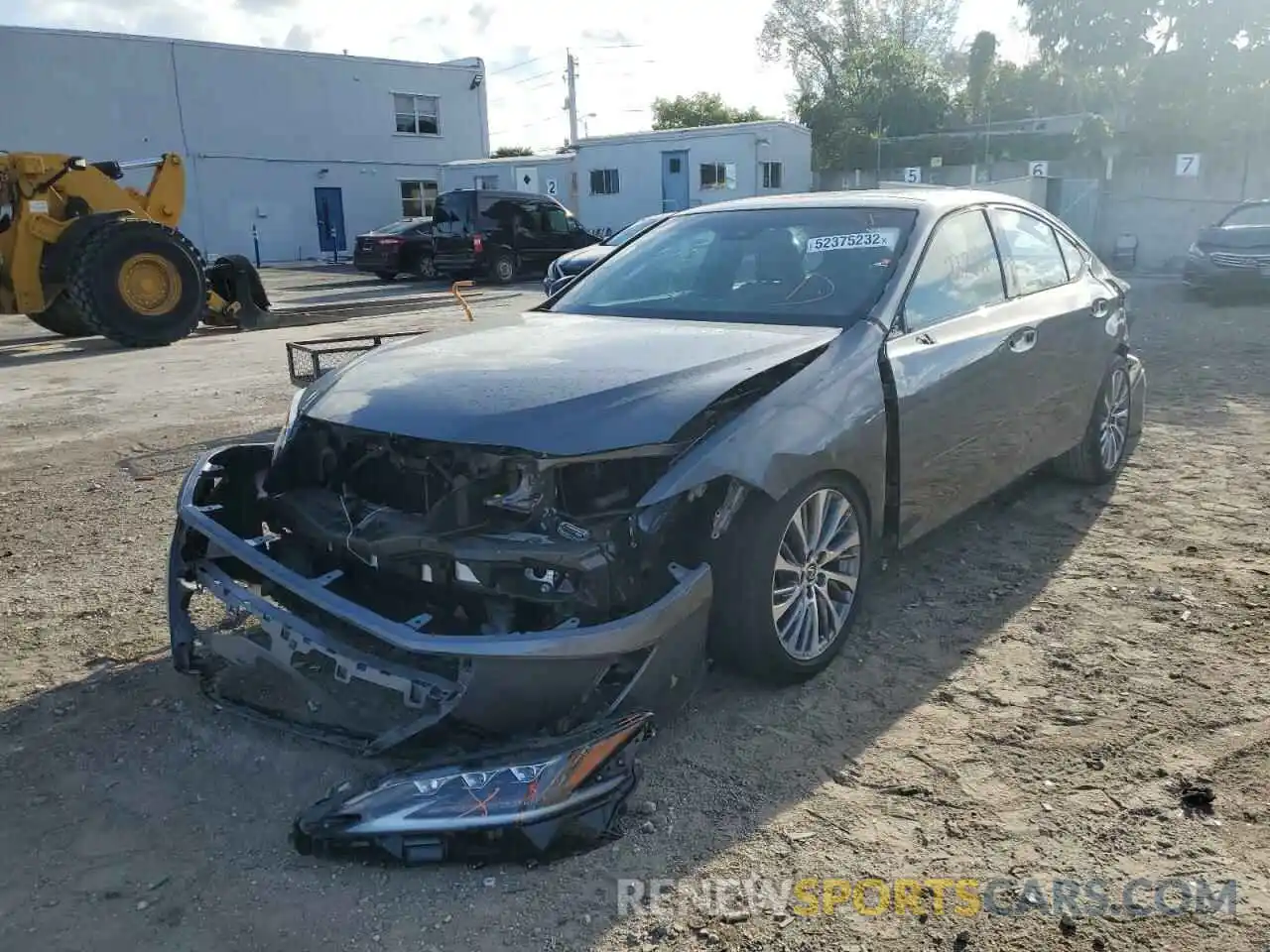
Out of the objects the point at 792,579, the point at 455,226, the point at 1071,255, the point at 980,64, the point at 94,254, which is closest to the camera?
the point at 792,579

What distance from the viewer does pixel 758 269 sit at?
449cm

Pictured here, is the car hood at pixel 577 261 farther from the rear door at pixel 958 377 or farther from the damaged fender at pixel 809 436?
the damaged fender at pixel 809 436

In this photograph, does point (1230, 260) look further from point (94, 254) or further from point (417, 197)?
point (417, 197)

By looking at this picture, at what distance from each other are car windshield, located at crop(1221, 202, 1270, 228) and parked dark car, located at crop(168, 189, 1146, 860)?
1448 cm

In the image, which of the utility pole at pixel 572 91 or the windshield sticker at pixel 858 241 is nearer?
the windshield sticker at pixel 858 241

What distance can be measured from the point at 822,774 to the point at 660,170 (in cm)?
2892

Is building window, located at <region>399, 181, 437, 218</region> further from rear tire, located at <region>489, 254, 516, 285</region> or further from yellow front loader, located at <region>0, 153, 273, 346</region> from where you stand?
yellow front loader, located at <region>0, 153, 273, 346</region>

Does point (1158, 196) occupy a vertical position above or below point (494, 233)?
above

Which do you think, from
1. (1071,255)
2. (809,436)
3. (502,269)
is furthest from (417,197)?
(809,436)

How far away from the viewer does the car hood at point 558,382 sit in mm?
3111

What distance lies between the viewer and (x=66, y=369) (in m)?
11.3

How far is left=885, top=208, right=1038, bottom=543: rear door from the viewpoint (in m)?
4.00

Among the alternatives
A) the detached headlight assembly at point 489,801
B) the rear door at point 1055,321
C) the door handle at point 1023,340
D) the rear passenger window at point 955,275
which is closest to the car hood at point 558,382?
the rear passenger window at point 955,275

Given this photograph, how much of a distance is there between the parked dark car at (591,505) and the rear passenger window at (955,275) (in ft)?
0.06
